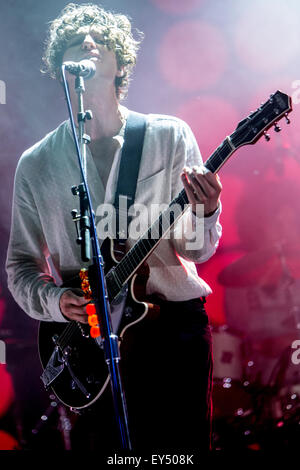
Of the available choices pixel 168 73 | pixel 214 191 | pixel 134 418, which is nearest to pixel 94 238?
pixel 214 191

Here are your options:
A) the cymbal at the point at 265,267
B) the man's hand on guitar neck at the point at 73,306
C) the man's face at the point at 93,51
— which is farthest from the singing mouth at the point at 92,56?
the cymbal at the point at 265,267

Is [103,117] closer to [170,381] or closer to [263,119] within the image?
[263,119]

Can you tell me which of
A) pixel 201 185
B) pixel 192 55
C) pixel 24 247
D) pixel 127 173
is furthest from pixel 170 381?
pixel 192 55

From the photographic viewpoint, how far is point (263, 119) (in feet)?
5.37

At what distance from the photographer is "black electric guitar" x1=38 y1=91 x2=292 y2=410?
1.66 m

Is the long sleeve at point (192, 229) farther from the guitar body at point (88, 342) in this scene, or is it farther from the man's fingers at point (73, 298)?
the man's fingers at point (73, 298)

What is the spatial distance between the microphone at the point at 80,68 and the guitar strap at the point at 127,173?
1.81 feet

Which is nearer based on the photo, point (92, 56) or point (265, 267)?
point (92, 56)

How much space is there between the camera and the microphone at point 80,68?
1545 mm

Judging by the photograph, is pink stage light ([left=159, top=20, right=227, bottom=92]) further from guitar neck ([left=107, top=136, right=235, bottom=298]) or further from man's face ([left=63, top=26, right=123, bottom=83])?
guitar neck ([left=107, top=136, right=235, bottom=298])

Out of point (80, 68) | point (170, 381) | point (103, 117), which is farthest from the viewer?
point (103, 117)

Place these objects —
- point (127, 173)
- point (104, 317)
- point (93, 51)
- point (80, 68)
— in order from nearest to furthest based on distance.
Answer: point (104, 317)
point (80, 68)
point (127, 173)
point (93, 51)

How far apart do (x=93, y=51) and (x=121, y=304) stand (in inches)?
49.4
